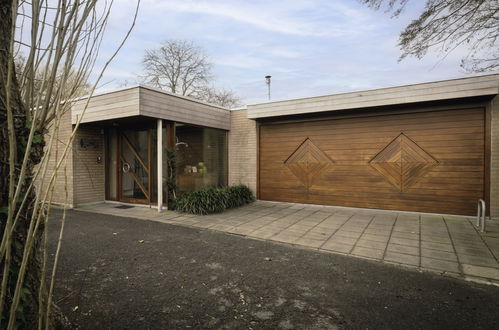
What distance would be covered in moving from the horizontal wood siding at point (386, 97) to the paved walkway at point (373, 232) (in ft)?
8.43

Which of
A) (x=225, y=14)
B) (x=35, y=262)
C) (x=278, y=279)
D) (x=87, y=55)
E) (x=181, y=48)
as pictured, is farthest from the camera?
(x=181, y=48)

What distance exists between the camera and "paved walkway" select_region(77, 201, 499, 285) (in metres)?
3.28

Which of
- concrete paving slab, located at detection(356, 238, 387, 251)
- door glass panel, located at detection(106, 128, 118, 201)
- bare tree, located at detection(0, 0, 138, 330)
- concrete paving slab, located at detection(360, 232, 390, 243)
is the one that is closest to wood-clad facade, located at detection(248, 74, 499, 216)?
concrete paving slab, located at detection(360, 232, 390, 243)

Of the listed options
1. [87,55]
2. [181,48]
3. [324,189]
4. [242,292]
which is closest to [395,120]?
[324,189]

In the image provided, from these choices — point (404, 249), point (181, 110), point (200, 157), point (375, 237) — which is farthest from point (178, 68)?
point (404, 249)

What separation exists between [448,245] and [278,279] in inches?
113

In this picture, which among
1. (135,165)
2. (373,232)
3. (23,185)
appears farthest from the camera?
(135,165)

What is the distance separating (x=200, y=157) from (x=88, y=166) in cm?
309

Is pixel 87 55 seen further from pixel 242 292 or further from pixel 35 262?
pixel 242 292

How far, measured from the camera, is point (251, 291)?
2488mm

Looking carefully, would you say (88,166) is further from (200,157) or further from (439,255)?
(439,255)

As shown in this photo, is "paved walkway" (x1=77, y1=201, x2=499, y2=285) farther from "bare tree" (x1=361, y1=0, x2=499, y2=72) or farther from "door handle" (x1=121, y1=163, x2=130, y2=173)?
"bare tree" (x1=361, y1=0, x2=499, y2=72)

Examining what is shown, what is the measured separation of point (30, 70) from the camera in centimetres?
117

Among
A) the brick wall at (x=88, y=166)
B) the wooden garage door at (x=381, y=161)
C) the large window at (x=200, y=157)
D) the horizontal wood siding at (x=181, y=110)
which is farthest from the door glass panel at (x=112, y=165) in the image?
the wooden garage door at (x=381, y=161)
